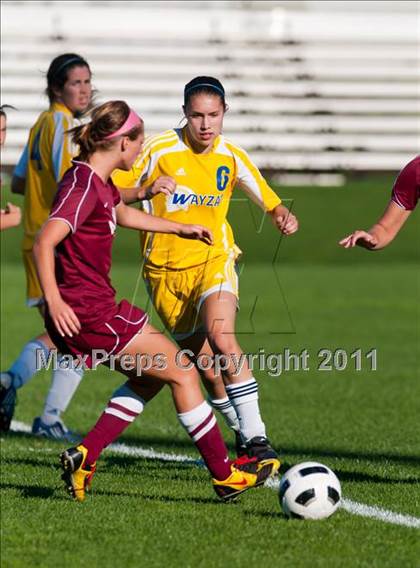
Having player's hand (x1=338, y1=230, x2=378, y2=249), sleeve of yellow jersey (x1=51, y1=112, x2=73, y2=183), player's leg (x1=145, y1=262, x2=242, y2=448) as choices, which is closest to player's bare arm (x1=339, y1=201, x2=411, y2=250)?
player's hand (x1=338, y1=230, x2=378, y2=249)

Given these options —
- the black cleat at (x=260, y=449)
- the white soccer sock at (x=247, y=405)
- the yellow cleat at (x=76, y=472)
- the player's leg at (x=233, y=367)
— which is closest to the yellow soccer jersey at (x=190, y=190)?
the player's leg at (x=233, y=367)

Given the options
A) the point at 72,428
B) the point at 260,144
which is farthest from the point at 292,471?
the point at 260,144

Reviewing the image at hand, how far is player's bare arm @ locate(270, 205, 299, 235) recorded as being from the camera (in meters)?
6.49

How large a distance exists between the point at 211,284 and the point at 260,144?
2659 centimetres

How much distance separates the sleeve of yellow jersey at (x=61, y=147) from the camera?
7.92m

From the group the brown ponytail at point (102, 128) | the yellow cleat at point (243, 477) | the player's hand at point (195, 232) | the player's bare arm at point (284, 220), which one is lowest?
the yellow cleat at point (243, 477)

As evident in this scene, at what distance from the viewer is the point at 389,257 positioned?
2541cm

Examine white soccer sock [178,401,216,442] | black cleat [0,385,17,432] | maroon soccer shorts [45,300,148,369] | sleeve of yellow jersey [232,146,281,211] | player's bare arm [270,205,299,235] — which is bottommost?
black cleat [0,385,17,432]

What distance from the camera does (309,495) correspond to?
16.8 feet

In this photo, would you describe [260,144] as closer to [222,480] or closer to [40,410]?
[40,410]

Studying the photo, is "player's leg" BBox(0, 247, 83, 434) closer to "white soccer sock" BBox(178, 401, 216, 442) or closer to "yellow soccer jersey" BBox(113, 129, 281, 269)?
"yellow soccer jersey" BBox(113, 129, 281, 269)

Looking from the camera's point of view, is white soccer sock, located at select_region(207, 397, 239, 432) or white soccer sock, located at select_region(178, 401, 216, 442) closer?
white soccer sock, located at select_region(178, 401, 216, 442)

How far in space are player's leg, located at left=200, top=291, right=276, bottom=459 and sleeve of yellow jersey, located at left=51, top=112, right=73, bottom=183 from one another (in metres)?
2.06

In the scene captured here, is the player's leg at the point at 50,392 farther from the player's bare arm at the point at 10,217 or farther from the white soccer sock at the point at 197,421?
the white soccer sock at the point at 197,421
